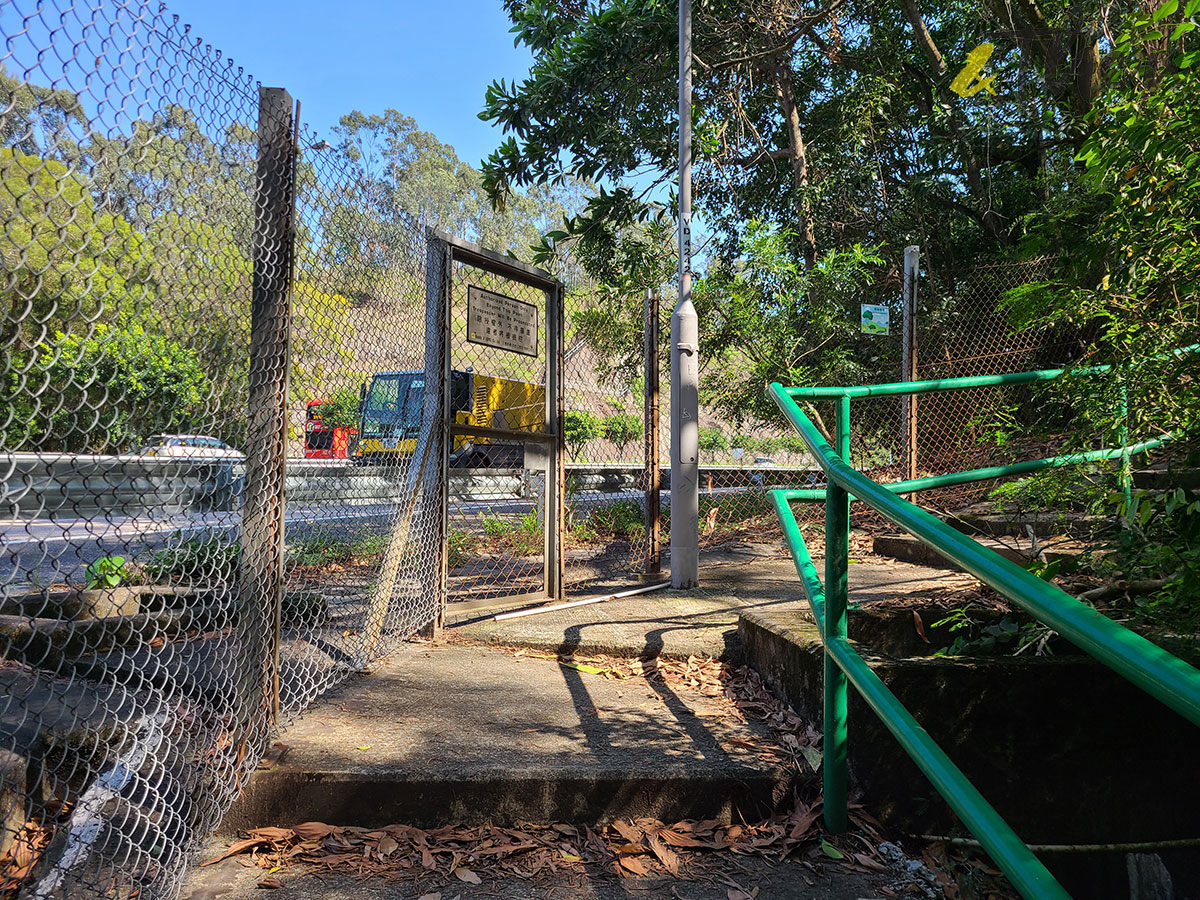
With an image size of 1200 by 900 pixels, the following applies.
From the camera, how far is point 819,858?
2.21 m

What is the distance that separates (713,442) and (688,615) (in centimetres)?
2277

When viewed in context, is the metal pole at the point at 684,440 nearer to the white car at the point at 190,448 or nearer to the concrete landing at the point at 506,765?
the concrete landing at the point at 506,765

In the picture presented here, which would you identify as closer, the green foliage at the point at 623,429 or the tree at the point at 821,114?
the tree at the point at 821,114

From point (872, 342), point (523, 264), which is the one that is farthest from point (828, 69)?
point (523, 264)

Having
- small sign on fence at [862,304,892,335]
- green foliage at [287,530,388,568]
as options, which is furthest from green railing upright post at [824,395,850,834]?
small sign on fence at [862,304,892,335]

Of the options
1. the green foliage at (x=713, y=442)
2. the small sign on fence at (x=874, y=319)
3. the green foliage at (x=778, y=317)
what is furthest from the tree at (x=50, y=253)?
the green foliage at (x=713, y=442)

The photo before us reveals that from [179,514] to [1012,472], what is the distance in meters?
3.10

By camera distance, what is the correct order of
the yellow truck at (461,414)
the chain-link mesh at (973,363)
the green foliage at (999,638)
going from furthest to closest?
the chain-link mesh at (973,363) → the yellow truck at (461,414) → the green foliage at (999,638)

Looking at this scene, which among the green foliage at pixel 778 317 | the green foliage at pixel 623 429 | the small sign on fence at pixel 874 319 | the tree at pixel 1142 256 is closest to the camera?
the tree at pixel 1142 256

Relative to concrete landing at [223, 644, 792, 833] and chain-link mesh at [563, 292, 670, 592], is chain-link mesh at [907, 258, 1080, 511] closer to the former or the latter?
chain-link mesh at [563, 292, 670, 592]

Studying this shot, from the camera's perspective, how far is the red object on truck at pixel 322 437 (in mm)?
3176

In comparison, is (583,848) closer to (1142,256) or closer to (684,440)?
(1142,256)

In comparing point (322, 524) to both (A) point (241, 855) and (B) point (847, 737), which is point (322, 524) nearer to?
(A) point (241, 855)

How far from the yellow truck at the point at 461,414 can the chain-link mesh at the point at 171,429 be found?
0.21 feet
